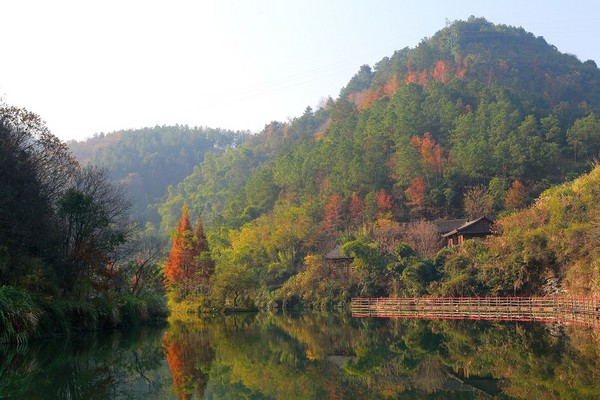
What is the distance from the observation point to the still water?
33.0ft

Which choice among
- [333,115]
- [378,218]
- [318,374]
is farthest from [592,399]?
[333,115]

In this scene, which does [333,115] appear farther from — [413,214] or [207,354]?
[207,354]

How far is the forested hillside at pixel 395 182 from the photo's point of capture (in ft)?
156

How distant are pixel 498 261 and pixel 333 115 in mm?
63873

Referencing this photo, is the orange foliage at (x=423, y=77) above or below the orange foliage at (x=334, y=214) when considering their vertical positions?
above

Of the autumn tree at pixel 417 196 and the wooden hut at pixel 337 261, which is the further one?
the autumn tree at pixel 417 196

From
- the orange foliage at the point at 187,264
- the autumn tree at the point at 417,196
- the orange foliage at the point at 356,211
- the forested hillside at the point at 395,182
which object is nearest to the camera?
the forested hillside at the point at 395,182

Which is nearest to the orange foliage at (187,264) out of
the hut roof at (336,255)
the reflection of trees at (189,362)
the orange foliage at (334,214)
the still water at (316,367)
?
the hut roof at (336,255)

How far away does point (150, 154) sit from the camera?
147375mm

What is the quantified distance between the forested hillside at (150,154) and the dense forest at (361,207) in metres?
12.2

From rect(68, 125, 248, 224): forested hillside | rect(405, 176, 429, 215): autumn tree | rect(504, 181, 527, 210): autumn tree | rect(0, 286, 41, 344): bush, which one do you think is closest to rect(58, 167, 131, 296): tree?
rect(0, 286, 41, 344): bush

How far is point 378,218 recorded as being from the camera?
5859 centimetres

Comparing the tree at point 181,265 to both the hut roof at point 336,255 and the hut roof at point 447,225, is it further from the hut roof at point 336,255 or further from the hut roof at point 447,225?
the hut roof at point 447,225

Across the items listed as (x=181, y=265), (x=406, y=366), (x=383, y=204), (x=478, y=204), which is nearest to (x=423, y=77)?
(x=383, y=204)
